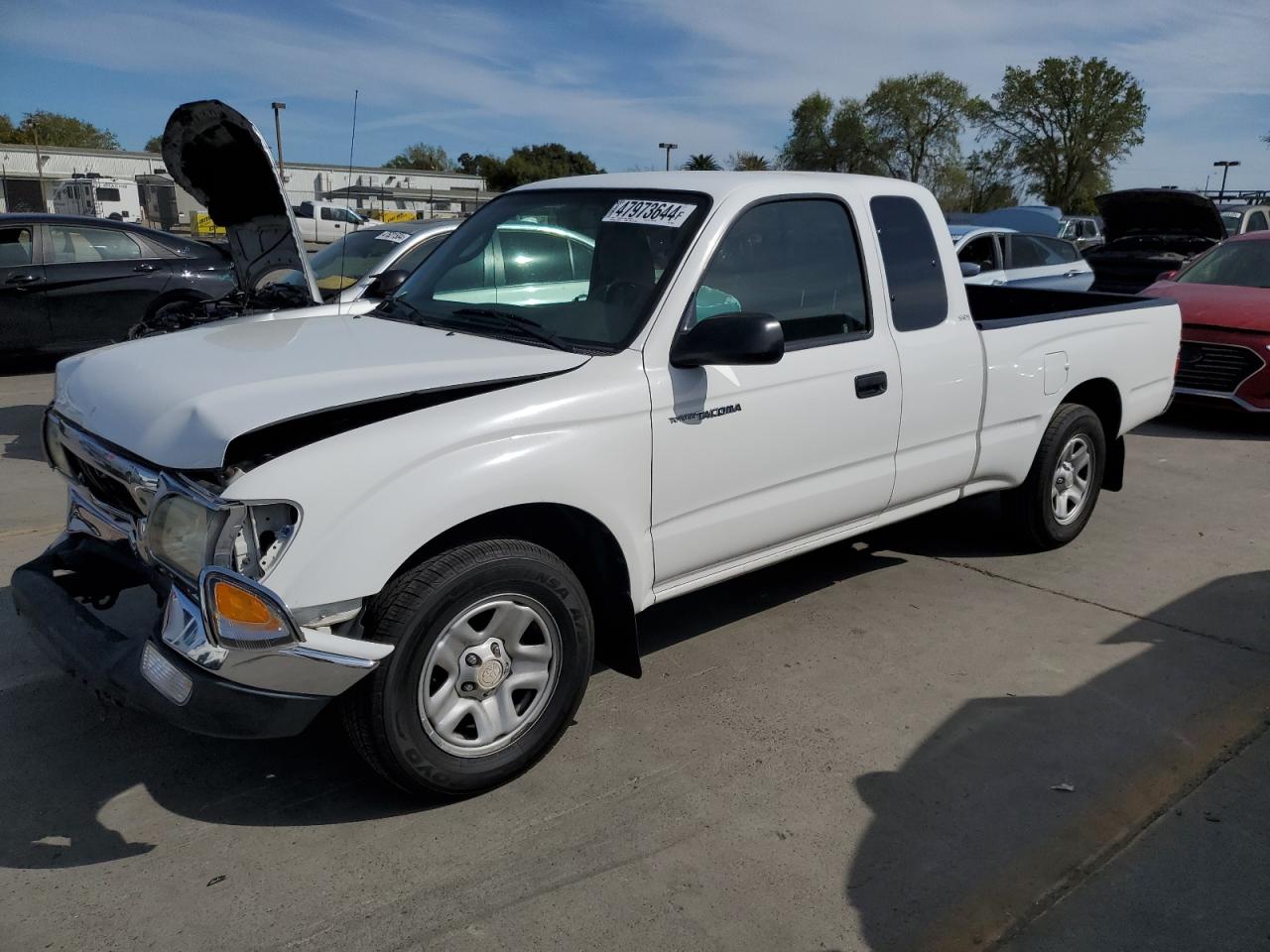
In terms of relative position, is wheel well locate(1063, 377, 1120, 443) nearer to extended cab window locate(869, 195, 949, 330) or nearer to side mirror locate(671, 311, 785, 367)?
extended cab window locate(869, 195, 949, 330)

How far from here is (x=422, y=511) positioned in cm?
279

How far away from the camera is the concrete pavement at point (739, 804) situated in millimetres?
2660

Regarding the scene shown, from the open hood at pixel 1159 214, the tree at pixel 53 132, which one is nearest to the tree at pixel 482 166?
the tree at pixel 53 132

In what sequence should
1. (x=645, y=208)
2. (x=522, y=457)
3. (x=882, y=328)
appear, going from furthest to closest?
(x=882, y=328) → (x=645, y=208) → (x=522, y=457)

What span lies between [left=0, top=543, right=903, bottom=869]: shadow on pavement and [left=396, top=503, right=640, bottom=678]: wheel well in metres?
0.79

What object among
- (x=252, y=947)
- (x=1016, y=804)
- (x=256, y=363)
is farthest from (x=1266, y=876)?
(x=256, y=363)

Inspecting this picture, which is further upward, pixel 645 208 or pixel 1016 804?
pixel 645 208

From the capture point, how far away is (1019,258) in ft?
39.7

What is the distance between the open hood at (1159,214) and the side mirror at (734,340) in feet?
41.5

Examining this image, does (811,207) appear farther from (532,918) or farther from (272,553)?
(532,918)

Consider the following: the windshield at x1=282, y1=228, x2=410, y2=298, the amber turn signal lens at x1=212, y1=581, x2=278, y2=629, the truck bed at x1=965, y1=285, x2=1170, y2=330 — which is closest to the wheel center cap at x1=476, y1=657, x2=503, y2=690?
the amber turn signal lens at x1=212, y1=581, x2=278, y2=629

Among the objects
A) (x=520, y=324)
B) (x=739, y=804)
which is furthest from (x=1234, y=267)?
(x=739, y=804)

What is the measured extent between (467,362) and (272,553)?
91 centimetres

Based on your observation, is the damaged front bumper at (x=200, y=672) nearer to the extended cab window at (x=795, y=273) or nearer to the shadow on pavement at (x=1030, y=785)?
the shadow on pavement at (x=1030, y=785)
